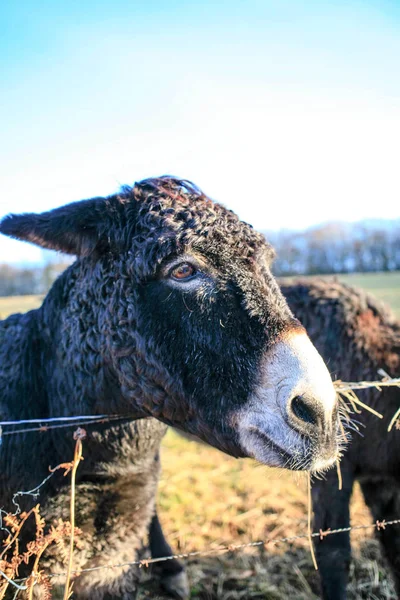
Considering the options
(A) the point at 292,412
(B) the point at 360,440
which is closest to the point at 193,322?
(A) the point at 292,412

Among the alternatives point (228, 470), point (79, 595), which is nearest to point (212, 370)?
point (79, 595)

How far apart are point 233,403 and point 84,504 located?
1375 mm

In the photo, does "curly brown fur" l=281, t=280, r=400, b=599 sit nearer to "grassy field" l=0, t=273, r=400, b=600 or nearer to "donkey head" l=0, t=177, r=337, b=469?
"grassy field" l=0, t=273, r=400, b=600

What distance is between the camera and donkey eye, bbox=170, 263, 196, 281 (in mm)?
2176

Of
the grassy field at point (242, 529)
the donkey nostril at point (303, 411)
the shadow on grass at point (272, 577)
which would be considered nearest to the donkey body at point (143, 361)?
the donkey nostril at point (303, 411)

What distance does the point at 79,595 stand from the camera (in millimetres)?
2783

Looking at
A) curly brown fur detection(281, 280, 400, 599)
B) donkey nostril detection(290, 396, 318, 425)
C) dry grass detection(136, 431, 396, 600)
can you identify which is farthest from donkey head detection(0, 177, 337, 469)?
curly brown fur detection(281, 280, 400, 599)

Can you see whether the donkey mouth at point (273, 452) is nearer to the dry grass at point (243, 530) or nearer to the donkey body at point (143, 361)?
the donkey body at point (143, 361)

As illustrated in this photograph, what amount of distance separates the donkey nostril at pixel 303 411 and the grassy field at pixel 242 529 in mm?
→ 1514

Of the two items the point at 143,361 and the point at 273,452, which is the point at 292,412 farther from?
the point at 143,361

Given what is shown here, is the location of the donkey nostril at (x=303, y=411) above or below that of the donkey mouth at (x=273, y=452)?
above

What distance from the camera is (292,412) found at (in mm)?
1795

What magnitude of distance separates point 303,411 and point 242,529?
421cm

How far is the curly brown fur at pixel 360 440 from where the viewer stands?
3.77 m
